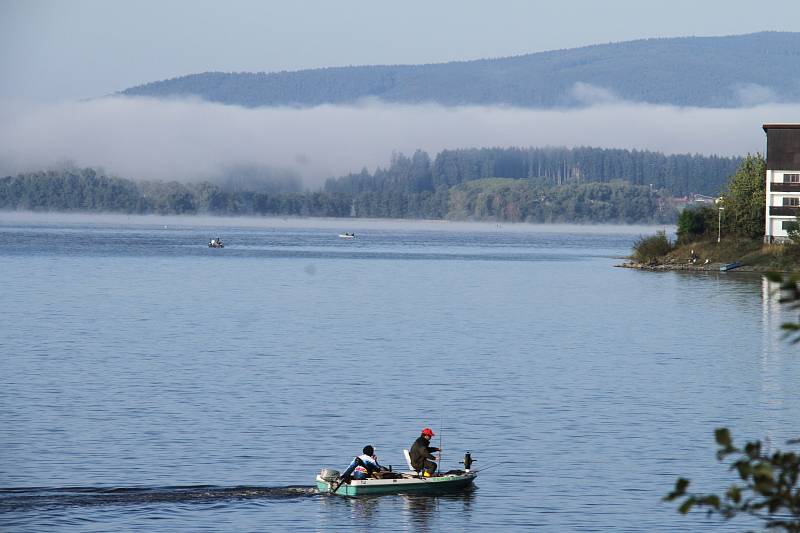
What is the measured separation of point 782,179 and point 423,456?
140 m

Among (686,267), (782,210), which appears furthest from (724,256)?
(782,210)

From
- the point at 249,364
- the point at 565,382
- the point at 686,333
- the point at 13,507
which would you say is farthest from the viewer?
the point at 686,333

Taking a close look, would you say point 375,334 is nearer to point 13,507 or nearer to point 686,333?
point 686,333

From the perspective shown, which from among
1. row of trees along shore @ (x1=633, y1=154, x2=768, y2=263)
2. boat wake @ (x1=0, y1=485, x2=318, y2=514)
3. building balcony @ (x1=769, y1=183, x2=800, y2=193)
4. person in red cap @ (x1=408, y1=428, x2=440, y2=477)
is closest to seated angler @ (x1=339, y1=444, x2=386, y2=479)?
person in red cap @ (x1=408, y1=428, x2=440, y2=477)

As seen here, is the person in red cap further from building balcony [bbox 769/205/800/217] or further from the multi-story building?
building balcony [bbox 769/205/800/217]

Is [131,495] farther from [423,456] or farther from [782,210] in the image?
[782,210]

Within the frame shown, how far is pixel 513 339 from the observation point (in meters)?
95.8

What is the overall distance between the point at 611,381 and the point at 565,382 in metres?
2.64

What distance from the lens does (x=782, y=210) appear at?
565 ft

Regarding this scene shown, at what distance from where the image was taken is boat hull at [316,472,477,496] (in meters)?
43.4

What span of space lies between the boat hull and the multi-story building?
437ft

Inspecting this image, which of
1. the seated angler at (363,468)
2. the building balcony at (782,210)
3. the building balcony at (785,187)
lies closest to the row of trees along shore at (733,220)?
the building balcony at (785,187)

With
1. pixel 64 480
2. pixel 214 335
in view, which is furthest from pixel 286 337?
pixel 64 480

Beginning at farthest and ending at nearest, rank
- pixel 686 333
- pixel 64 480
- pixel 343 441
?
pixel 686 333, pixel 343 441, pixel 64 480
